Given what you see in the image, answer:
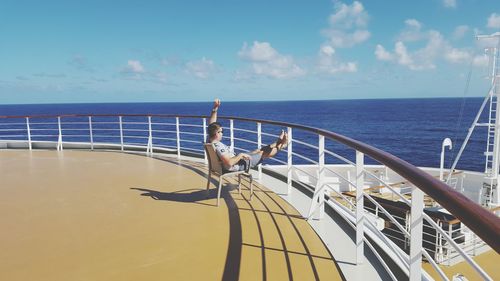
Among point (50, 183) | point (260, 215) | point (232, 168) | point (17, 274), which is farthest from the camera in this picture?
point (50, 183)

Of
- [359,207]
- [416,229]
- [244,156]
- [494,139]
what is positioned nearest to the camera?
[416,229]

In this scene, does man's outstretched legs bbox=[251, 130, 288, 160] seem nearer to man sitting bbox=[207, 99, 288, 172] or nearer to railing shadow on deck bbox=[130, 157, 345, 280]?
man sitting bbox=[207, 99, 288, 172]

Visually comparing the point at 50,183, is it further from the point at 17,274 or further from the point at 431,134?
the point at 431,134

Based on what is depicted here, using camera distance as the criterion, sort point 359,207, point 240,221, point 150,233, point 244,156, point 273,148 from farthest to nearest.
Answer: point 273,148 < point 244,156 < point 240,221 < point 150,233 < point 359,207

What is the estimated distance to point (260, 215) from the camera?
10.5 ft

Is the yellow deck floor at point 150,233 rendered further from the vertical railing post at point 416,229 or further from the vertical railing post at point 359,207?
the vertical railing post at point 416,229

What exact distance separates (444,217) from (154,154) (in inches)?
235

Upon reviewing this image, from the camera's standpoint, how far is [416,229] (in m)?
1.33

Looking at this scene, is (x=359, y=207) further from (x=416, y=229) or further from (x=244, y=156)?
(x=244, y=156)

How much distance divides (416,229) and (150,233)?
212cm

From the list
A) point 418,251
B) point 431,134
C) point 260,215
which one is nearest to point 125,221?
point 260,215

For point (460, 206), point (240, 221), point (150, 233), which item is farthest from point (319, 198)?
point (460, 206)

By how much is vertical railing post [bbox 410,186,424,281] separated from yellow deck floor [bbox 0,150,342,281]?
0.75 m

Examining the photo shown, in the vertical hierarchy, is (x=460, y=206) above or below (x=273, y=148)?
above
